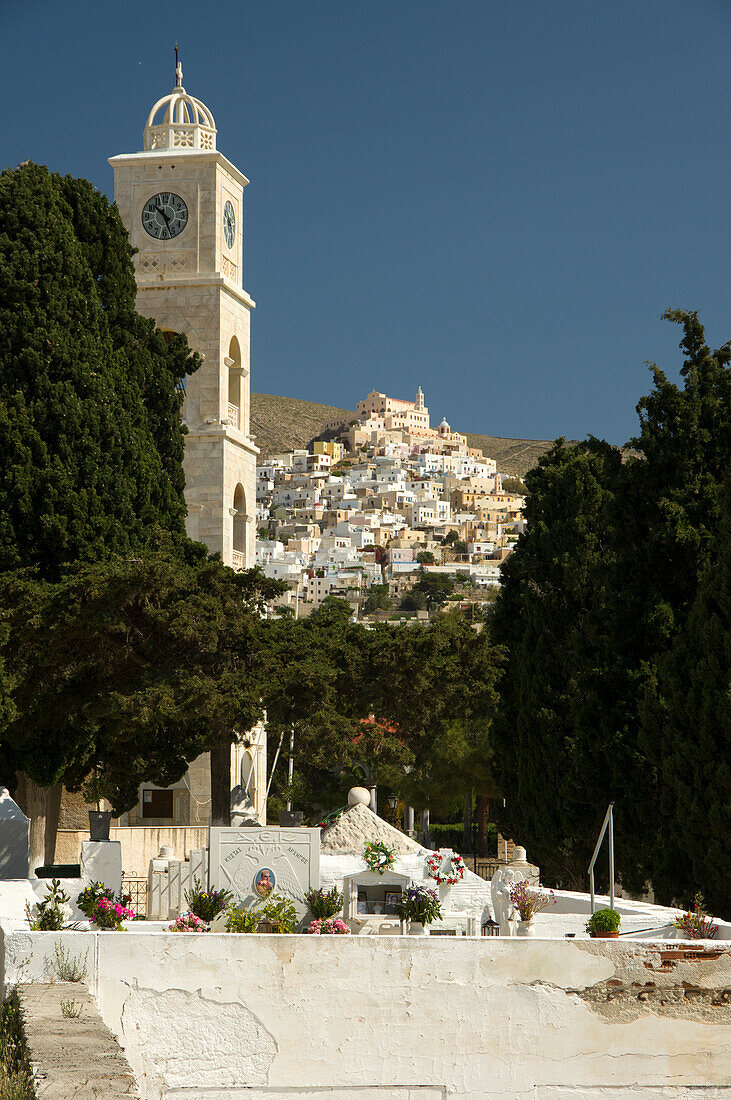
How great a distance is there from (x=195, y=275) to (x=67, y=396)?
13.8m

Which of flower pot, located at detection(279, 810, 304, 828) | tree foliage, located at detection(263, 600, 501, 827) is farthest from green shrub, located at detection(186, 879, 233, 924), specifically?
flower pot, located at detection(279, 810, 304, 828)

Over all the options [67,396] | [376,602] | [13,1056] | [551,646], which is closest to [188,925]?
[13,1056]

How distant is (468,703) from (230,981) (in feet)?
59.2

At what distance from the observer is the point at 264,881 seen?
14.5m

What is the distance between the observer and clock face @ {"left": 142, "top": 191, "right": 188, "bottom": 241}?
125 feet

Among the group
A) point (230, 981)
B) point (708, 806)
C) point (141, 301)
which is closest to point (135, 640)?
point (708, 806)

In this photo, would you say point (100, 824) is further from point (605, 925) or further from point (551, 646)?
point (605, 925)

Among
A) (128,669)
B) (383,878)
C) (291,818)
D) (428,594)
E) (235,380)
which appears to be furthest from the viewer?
(428,594)

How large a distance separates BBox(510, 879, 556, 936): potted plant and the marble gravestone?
2269 mm

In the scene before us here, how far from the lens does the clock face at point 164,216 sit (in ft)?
125

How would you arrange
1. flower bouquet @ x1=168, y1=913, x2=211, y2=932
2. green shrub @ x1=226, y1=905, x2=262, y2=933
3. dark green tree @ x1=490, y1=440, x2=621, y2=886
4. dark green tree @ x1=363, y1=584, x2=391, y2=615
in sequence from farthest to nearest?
1. dark green tree @ x1=363, y1=584, x2=391, y2=615
2. dark green tree @ x1=490, y1=440, x2=621, y2=886
3. green shrub @ x1=226, y1=905, x2=262, y2=933
4. flower bouquet @ x1=168, y1=913, x2=211, y2=932

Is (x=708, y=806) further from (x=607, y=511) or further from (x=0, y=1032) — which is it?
(x=0, y=1032)

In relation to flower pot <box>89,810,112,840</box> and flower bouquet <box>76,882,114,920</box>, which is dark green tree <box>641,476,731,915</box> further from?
flower pot <box>89,810,112,840</box>

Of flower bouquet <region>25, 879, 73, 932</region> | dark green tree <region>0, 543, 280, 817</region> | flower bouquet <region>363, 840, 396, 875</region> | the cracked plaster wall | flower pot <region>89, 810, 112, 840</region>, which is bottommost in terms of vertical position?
the cracked plaster wall
